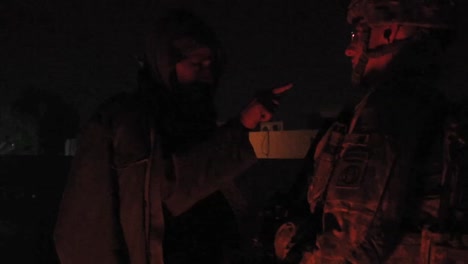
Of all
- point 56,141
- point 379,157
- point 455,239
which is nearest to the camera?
point 455,239

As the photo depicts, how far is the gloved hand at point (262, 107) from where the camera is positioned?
104 inches

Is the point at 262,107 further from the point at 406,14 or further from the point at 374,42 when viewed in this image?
the point at 406,14

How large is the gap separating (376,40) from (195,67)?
2.98ft

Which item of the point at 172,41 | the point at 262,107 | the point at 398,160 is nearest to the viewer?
the point at 398,160

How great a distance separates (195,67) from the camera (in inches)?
114

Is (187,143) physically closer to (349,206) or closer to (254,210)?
(254,210)

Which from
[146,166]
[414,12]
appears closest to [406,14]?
[414,12]

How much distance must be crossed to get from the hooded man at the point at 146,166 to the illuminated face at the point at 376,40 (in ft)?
1.33

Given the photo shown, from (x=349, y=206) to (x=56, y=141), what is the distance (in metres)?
17.6

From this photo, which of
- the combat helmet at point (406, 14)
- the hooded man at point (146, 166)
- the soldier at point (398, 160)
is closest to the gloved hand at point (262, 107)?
the hooded man at point (146, 166)

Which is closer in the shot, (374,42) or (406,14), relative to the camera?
(406,14)

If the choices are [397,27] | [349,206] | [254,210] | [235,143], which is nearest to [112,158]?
[235,143]

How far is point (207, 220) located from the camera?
297 cm

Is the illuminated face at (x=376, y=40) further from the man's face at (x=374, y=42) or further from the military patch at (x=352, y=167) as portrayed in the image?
the military patch at (x=352, y=167)
